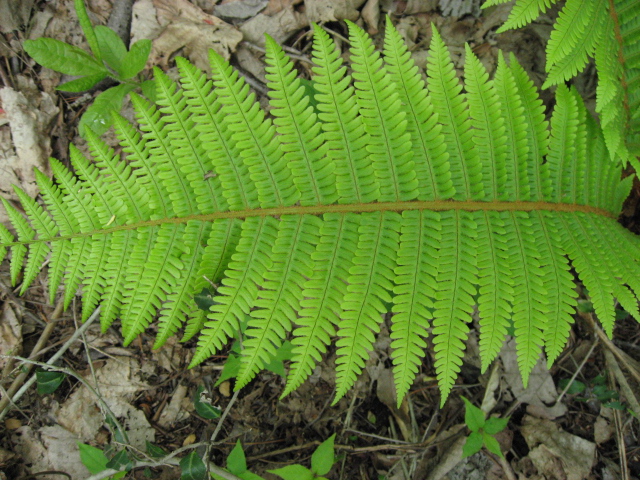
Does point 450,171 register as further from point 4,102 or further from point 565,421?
point 4,102

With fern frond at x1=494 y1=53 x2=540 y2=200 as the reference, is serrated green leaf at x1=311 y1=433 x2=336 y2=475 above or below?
below

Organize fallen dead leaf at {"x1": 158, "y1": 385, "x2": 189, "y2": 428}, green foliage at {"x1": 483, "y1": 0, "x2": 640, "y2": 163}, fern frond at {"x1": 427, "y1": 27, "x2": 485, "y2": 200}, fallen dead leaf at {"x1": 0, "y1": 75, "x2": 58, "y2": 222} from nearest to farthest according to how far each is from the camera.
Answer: fern frond at {"x1": 427, "y1": 27, "x2": 485, "y2": 200}, green foliage at {"x1": 483, "y1": 0, "x2": 640, "y2": 163}, fallen dead leaf at {"x1": 158, "y1": 385, "x2": 189, "y2": 428}, fallen dead leaf at {"x1": 0, "y1": 75, "x2": 58, "y2": 222}

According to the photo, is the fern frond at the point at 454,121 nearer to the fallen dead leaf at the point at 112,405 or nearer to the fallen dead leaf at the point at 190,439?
the fallen dead leaf at the point at 190,439

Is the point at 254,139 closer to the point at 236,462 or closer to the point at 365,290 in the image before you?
the point at 365,290

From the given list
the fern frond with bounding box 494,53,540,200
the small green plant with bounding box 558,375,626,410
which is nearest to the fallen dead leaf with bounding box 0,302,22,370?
the fern frond with bounding box 494,53,540,200

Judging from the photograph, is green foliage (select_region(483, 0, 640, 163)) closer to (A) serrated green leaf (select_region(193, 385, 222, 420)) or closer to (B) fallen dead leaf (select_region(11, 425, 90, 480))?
(A) serrated green leaf (select_region(193, 385, 222, 420))

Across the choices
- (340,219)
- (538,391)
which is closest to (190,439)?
(340,219)
